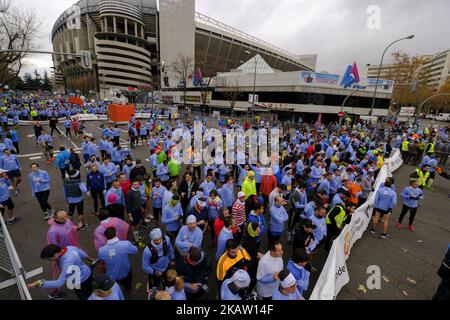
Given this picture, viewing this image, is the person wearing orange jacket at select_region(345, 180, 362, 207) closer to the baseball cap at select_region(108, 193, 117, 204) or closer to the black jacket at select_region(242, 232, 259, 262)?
the black jacket at select_region(242, 232, 259, 262)

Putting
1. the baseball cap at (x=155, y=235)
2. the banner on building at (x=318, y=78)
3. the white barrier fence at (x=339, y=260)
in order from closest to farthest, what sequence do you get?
the baseball cap at (x=155, y=235), the white barrier fence at (x=339, y=260), the banner on building at (x=318, y=78)

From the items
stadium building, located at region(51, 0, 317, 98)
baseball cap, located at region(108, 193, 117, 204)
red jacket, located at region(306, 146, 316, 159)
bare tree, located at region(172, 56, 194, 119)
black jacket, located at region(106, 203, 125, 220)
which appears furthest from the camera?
stadium building, located at region(51, 0, 317, 98)

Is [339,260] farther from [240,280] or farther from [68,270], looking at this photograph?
[68,270]

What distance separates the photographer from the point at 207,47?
78.4 m

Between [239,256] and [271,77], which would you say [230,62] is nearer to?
[271,77]

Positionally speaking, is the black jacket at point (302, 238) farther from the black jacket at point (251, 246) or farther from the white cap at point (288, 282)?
the white cap at point (288, 282)

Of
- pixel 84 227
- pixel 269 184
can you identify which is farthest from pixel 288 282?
pixel 84 227

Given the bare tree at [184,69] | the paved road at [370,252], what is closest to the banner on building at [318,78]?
the bare tree at [184,69]

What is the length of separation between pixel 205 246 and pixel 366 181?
5.87 metres

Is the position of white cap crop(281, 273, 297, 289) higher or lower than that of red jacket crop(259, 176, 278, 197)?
higher

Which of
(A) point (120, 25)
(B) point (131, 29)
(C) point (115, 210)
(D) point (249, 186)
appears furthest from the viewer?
(B) point (131, 29)

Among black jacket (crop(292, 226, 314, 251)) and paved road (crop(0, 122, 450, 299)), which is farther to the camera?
paved road (crop(0, 122, 450, 299))

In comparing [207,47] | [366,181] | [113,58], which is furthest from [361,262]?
[113,58]

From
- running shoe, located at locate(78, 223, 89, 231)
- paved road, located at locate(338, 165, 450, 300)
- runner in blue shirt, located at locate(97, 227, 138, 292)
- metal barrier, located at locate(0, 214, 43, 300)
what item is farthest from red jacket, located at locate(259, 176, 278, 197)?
metal barrier, located at locate(0, 214, 43, 300)
